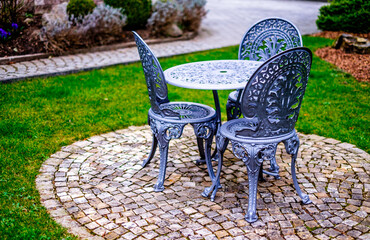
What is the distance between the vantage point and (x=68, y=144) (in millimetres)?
5398

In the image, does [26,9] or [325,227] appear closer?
[325,227]

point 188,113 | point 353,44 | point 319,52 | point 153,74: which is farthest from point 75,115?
point 353,44

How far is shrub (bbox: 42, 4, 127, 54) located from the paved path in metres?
0.36

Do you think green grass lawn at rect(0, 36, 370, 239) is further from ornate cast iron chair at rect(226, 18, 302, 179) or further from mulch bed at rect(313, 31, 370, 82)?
ornate cast iron chair at rect(226, 18, 302, 179)

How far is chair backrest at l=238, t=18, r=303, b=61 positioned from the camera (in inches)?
207

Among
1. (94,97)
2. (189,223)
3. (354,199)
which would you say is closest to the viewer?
(189,223)

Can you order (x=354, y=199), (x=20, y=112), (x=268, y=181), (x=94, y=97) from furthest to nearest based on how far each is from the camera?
(x=94, y=97) < (x=20, y=112) < (x=268, y=181) < (x=354, y=199)

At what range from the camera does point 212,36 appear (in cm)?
1263

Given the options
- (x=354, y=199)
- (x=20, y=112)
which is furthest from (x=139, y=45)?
(x=20, y=112)

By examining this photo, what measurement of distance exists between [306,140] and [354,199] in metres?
1.60

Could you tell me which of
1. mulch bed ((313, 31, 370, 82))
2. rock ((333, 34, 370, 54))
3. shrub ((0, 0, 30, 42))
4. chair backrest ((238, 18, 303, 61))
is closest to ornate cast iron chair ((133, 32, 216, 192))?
chair backrest ((238, 18, 303, 61))

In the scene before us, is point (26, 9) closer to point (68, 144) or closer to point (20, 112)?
point (20, 112)

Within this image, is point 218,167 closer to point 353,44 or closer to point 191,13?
point 353,44

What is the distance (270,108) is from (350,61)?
263 inches
